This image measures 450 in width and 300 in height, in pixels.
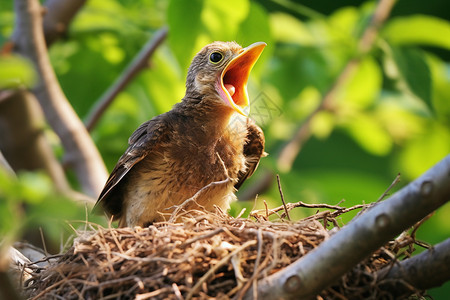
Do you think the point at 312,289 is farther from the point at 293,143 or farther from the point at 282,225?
the point at 293,143

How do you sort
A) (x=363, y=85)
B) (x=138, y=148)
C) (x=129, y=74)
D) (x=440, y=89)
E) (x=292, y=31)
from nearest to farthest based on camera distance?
(x=138, y=148)
(x=129, y=74)
(x=292, y=31)
(x=440, y=89)
(x=363, y=85)

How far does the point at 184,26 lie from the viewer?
A: 4.20 meters

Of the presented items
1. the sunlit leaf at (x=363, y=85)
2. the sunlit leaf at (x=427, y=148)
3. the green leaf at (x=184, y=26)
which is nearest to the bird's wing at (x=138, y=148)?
the green leaf at (x=184, y=26)

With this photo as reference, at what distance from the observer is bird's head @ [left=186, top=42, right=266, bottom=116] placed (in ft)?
13.4

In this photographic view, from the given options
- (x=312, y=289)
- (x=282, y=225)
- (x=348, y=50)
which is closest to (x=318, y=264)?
(x=312, y=289)

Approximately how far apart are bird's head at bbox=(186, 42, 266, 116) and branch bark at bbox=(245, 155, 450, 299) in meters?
1.93

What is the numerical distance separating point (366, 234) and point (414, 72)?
2.69 m

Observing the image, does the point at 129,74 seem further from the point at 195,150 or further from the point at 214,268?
the point at 214,268

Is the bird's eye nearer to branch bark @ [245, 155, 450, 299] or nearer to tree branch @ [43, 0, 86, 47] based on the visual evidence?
tree branch @ [43, 0, 86, 47]

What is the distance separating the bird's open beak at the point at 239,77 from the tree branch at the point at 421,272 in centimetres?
154

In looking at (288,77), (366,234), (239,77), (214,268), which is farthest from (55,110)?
(366,234)

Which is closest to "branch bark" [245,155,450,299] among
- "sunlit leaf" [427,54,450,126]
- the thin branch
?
the thin branch

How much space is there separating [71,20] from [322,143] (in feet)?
15.5

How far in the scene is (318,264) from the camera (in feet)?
7.06
